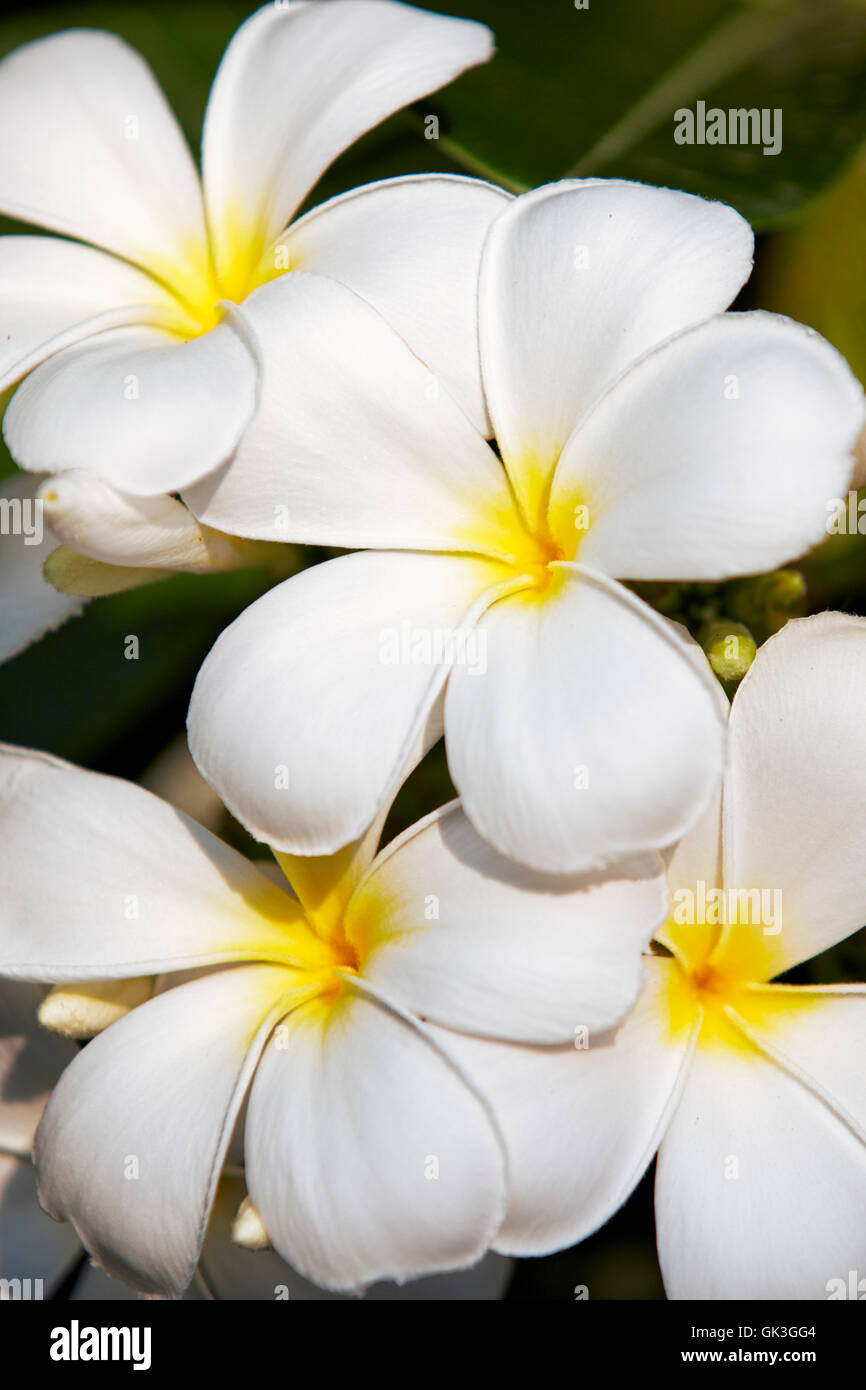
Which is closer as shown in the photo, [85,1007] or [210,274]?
[85,1007]

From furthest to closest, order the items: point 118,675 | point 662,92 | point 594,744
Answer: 1. point 118,675
2. point 662,92
3. point 594,744

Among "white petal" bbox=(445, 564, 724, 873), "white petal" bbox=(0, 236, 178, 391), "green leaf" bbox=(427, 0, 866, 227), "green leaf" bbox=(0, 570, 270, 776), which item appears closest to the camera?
"white petal" bbox=(445, 564, 724, 873)

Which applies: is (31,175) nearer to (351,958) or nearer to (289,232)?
(289,232)

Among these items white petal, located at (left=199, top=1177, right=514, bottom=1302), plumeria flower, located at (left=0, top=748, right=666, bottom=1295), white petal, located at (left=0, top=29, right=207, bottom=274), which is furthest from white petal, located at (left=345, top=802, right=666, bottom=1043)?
white petal, located at (left=0, top=29, right=207, bottom=274)

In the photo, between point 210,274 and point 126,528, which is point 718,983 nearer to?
point 126,528

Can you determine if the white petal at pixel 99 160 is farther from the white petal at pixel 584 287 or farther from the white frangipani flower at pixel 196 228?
the white petal at pixel 584 287

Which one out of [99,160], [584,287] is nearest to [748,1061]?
[584,287]

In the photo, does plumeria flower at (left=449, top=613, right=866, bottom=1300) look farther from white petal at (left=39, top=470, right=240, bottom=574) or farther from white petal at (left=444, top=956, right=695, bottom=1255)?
white petal at (left=39, top=470, right=240, bottom=574)
